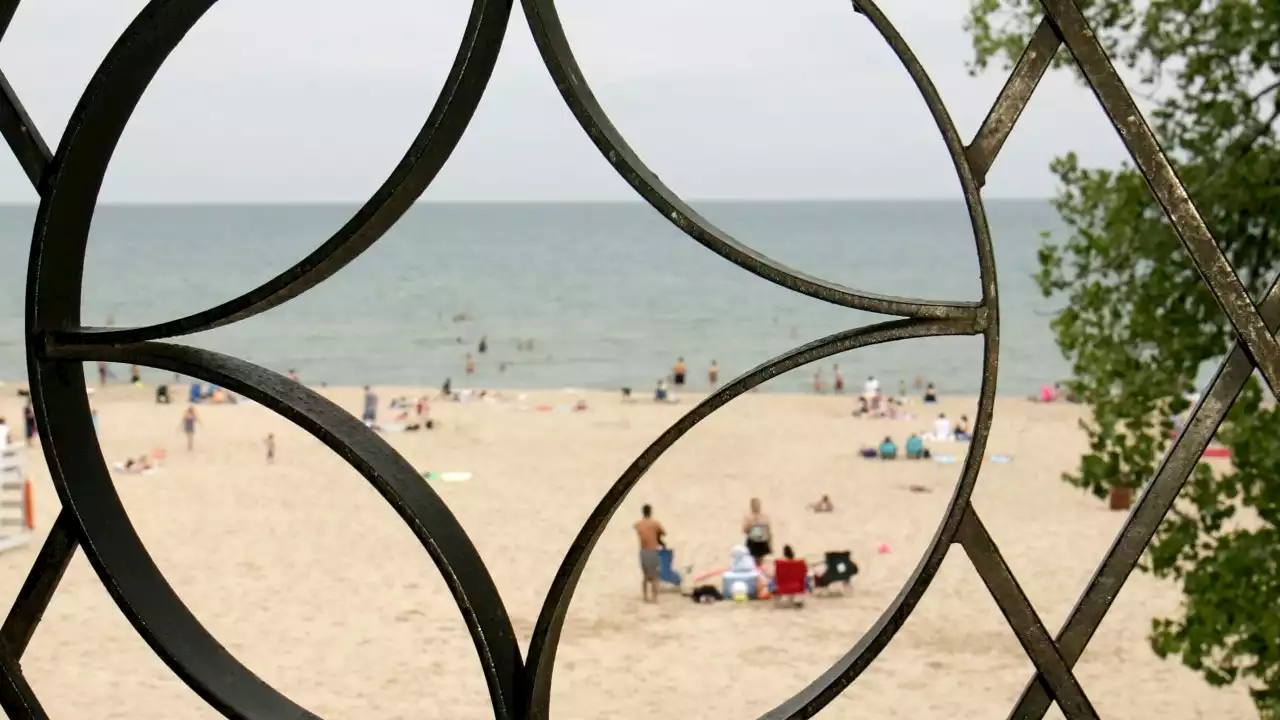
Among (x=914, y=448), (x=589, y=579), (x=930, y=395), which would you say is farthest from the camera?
(x=930, y=395)

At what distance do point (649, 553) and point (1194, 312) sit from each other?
26.3ft

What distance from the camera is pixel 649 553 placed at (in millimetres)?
11742

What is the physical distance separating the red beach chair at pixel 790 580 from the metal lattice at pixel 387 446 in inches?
426

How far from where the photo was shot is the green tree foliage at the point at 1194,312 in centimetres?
381

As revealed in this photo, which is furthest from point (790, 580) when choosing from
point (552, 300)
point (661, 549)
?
point (552, 300)

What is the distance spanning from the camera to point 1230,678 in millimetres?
4012

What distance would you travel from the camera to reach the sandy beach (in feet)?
32.7

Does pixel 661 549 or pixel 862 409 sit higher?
pixel 862 409

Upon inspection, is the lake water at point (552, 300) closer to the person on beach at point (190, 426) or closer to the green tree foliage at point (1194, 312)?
the green tree foliage at point (1194, 312)

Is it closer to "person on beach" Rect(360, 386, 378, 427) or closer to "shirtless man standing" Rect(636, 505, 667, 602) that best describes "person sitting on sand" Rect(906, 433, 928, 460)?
"shirtless man standing" Rect(636, 505, 667, 602)

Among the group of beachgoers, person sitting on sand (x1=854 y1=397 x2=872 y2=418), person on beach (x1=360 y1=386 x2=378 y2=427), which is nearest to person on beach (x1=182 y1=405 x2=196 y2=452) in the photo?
person on beach (x1=360 y1=386 x2=378 y2=427)

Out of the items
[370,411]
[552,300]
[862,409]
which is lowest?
[370,411]

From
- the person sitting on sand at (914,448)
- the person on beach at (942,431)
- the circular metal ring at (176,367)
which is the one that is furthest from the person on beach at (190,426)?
the circular metal ring at (176,367)

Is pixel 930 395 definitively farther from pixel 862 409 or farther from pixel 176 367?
pixel 176 367
